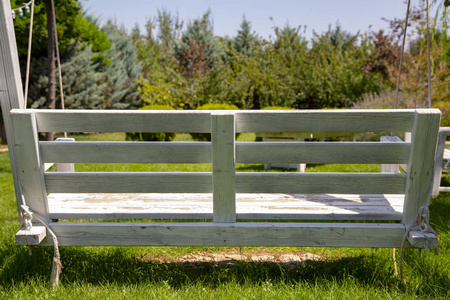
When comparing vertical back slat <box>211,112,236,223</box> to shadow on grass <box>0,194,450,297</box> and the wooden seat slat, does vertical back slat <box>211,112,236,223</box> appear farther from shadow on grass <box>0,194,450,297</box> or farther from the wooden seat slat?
shadow on grass <box>0,194,450,297</box>

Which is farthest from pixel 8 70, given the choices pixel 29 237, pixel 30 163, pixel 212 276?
pixel 212 276

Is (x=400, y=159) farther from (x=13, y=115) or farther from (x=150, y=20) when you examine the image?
(x=150, y=20)

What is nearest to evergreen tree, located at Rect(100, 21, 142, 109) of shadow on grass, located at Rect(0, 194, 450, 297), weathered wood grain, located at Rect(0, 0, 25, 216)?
shadow on grass, located at Rect(0, 194, 450, 297)

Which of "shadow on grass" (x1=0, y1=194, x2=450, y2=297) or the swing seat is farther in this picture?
"shadow on grass" (x1=0, y1=194, x2=450, y2=297)

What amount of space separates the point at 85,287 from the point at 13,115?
1.10 meters

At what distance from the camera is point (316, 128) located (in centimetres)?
204

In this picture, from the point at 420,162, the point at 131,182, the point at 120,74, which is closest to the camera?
the point at 420,162

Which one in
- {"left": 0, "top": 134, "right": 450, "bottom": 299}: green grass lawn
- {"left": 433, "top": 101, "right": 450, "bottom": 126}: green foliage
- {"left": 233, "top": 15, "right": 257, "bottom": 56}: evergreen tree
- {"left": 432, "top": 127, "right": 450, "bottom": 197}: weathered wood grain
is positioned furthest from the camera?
{"left": 233, "top": 15, "right": 257, "bottom": 56}: evergreen tree

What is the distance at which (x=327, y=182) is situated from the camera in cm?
211

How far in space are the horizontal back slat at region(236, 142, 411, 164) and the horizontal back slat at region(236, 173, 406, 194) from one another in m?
0.09

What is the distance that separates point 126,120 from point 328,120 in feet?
3.57

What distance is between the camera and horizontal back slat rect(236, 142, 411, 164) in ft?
6.72

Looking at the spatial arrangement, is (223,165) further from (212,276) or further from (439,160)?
(439,160)

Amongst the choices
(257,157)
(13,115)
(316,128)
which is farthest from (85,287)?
(316,128)
